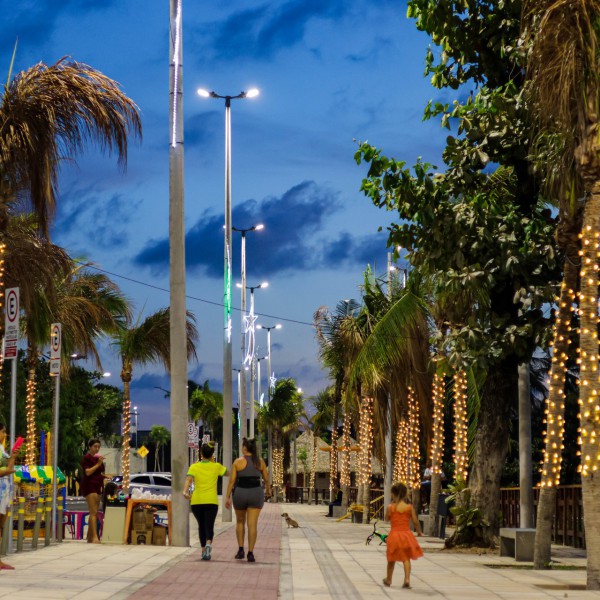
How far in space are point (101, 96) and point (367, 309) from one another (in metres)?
20.7

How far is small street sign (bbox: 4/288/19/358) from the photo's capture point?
18.5m

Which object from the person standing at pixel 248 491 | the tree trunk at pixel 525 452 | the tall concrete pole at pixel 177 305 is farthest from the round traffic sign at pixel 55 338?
the tree trunk at pixel 525 452

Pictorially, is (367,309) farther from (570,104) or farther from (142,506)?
(570,104)

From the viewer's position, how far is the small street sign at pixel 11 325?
1850cm

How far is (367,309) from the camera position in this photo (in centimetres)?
3834

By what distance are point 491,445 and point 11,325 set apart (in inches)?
356

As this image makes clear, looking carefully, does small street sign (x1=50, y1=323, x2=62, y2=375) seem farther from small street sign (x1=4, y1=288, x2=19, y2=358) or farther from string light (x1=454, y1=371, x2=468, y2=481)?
string light (x1=454, y1=371, x2=468, y2=481)

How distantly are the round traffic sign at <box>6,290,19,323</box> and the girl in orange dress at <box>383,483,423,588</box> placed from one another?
6.94 m

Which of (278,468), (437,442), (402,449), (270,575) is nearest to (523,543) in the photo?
(270,575)

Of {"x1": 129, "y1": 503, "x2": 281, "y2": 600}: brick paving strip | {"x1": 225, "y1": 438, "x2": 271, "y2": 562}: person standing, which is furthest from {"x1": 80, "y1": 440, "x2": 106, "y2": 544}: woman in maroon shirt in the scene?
{"x1": 225, "y1": 438, "x2": 271, "y2": 562}: person standing

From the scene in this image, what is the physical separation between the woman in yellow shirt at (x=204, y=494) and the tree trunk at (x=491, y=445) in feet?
20.5

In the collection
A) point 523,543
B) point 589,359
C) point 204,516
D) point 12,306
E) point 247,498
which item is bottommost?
point 523,543

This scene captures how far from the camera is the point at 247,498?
58.6ft

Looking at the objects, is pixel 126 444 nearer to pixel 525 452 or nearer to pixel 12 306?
pixel 525 452
